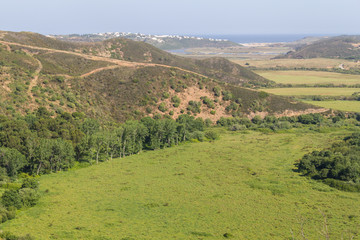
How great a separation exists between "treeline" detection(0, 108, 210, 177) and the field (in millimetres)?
4082

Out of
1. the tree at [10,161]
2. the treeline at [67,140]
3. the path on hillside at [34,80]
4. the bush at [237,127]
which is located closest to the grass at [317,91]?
the bush at [237,127]

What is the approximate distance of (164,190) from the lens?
58.2 m

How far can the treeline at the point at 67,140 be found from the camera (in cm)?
6550

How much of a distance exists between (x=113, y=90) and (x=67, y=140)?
51.5 metres

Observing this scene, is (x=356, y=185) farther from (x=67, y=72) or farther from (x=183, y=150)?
(x=67, y=72)

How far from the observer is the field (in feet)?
144

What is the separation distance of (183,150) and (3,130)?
41.2 metres

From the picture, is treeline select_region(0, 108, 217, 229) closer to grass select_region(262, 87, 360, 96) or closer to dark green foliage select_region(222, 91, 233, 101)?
dark green foliage select_region(222, 91, 233, 101)

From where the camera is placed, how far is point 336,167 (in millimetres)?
64000

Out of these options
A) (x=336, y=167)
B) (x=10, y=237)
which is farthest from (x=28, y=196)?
(x=336, y=167)

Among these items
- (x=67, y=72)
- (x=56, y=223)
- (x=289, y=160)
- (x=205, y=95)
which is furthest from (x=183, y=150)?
(x=67, y=72)

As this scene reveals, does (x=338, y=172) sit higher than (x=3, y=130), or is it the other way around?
(x=3, y=130)

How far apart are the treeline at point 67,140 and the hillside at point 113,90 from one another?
441 inches

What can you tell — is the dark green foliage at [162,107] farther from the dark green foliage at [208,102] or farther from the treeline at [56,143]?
the treeline at [56,143]
